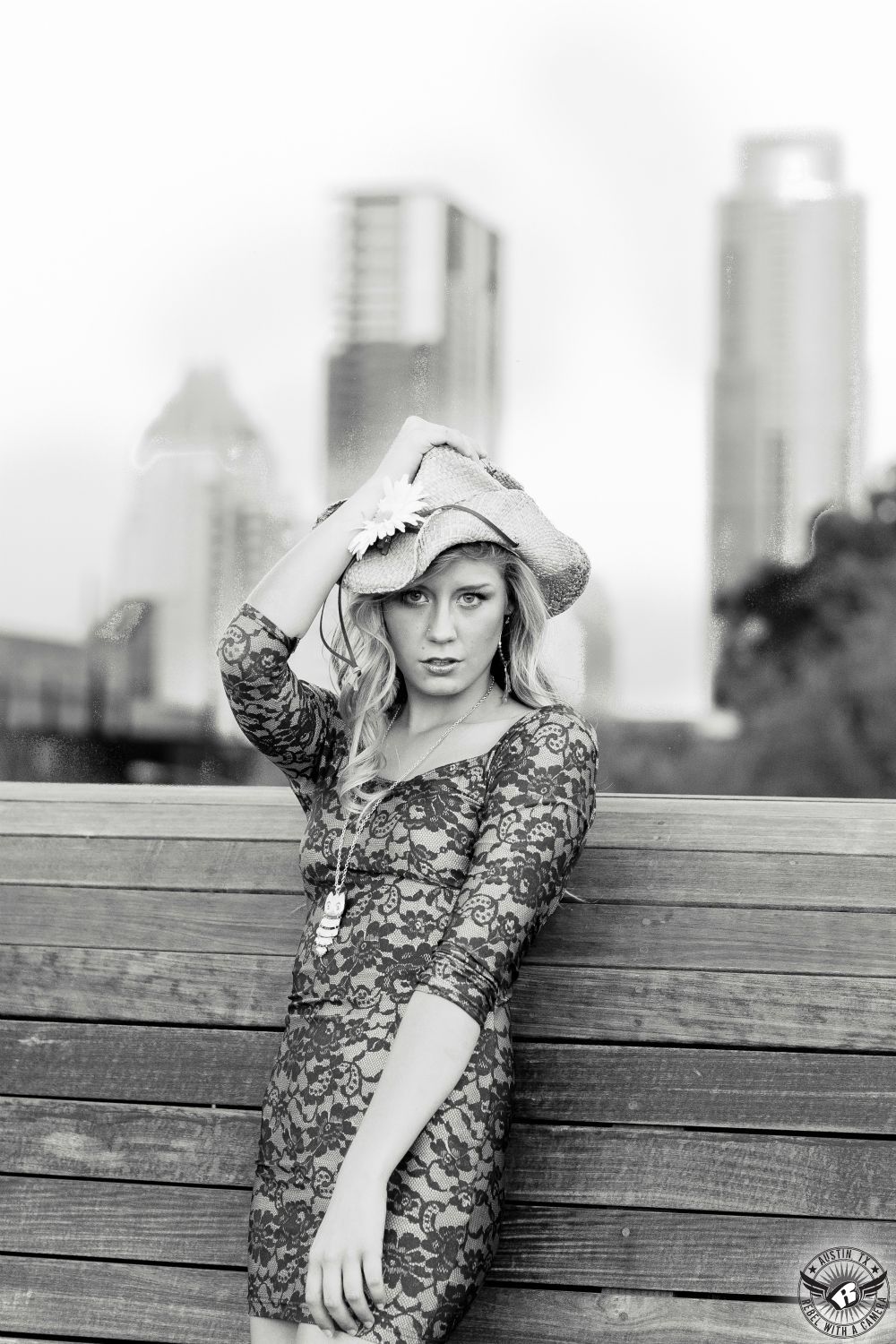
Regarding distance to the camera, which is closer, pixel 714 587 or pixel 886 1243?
pixel 886 1243

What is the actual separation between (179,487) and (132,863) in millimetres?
2468

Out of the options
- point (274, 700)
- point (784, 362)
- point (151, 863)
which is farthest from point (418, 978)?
point (784, 362)

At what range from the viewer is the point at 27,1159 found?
2.23 m

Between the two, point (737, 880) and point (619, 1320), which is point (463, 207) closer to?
point (737, 880)

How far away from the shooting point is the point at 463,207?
14.8 feet

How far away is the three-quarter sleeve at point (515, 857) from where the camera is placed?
62.2 inches

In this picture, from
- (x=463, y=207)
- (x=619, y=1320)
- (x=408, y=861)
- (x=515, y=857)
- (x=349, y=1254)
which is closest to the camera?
(x=349, y=1254)

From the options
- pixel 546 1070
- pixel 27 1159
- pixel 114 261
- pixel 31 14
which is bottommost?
pixel 27 1159

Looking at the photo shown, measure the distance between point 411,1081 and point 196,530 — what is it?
3.25 m

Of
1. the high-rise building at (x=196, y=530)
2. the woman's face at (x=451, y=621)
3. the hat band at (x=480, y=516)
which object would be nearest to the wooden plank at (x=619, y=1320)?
the woman's face at (x=451, y=621)

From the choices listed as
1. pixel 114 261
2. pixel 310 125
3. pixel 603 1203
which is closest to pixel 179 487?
pixel 114 261

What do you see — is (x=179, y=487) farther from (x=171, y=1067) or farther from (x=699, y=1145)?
(x=699, y=1145)

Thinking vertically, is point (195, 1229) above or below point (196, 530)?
below

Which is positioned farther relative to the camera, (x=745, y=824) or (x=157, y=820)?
(x=157, y=820)
